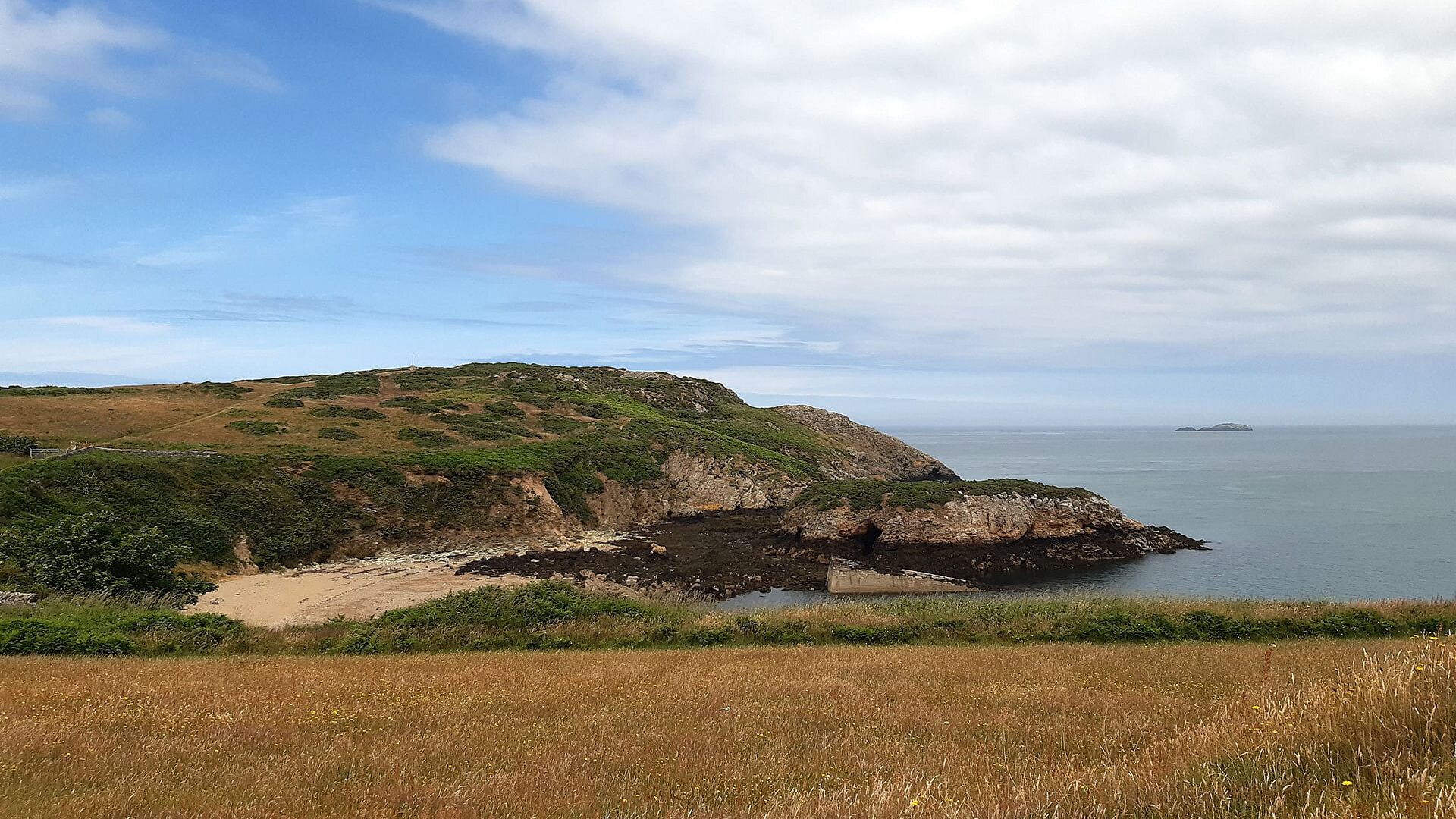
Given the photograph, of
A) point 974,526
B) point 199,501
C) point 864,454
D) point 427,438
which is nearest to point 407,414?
point 427,438

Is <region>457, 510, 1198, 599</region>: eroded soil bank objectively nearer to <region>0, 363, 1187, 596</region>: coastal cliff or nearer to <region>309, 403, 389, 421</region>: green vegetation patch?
<region>0, 363, 1187, 596</region>: coastal cliff

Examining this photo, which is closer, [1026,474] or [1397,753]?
[1397,753]

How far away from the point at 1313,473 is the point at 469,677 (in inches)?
6027

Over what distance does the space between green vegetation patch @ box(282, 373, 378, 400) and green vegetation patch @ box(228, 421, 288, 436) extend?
15277mm

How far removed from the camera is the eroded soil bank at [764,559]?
44.9m

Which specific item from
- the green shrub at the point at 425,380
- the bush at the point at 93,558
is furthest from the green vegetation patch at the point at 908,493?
the green shrub at the point at 425,380

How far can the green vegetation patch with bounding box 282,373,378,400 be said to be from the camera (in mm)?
75438

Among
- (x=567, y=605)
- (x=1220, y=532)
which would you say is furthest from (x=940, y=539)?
(x=567, y=605)

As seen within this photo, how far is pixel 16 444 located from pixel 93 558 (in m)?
28.6

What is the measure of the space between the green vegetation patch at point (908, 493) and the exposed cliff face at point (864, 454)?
28.0 meters

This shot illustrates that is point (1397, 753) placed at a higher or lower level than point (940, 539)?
higher

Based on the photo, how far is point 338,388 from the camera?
8050 cm

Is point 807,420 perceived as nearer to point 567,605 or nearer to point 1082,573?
point 1082,573

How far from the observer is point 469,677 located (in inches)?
541
